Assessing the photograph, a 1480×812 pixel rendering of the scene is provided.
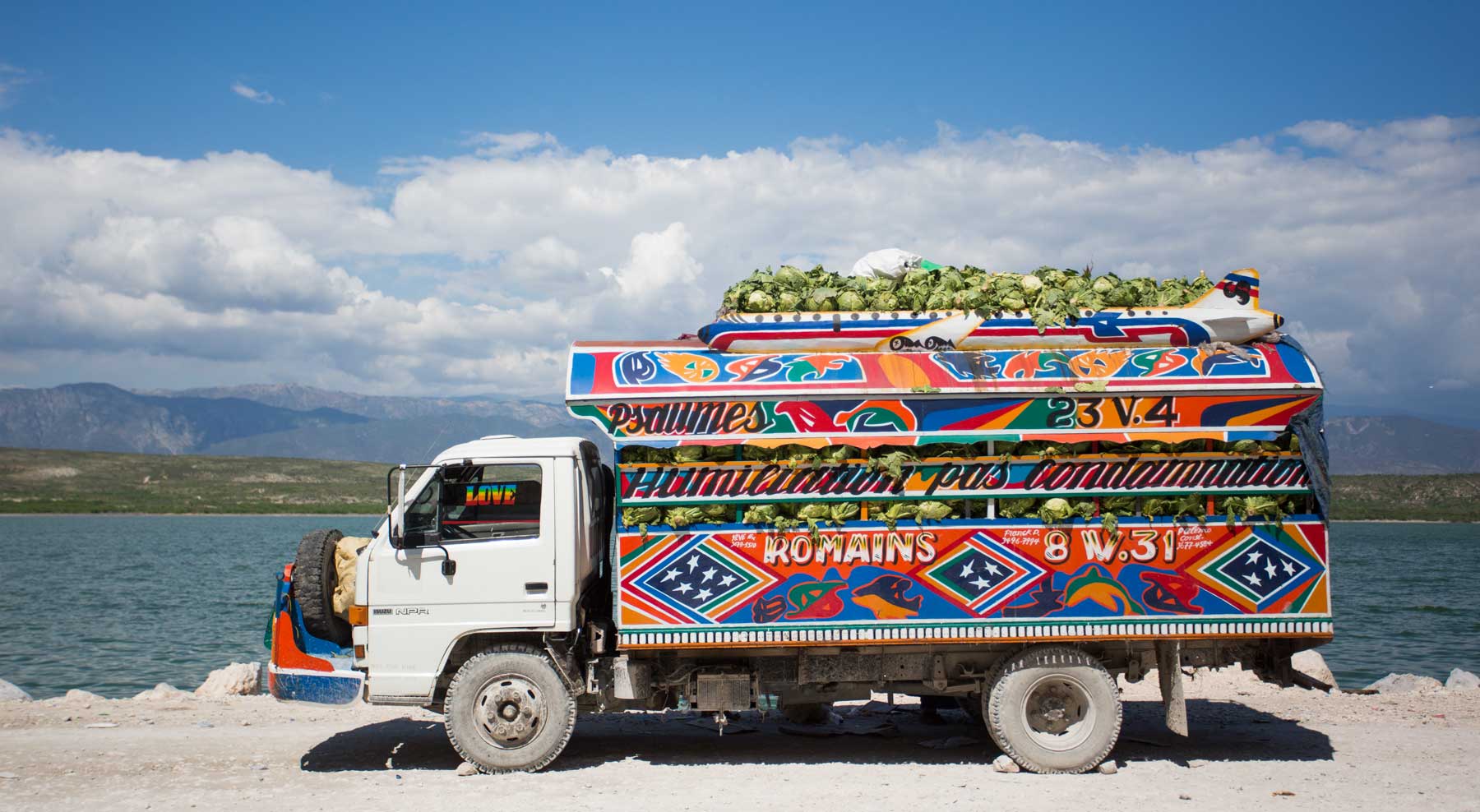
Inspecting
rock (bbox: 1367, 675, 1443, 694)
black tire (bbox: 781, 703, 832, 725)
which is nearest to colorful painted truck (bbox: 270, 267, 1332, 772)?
black tire (bbox: 781, 703, 832, 725)

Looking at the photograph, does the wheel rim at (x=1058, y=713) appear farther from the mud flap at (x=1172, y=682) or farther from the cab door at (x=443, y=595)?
the cab door at (x=443, y=595)

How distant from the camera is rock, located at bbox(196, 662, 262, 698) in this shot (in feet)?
49.0

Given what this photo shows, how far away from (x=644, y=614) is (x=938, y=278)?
13.1 ft

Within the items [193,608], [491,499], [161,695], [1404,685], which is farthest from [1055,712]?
[193,608]

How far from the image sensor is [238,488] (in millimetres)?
138125

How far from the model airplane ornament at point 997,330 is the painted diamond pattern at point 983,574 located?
1.75 m

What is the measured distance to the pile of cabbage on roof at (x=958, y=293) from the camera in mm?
9852

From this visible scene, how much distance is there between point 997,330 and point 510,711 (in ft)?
17.6

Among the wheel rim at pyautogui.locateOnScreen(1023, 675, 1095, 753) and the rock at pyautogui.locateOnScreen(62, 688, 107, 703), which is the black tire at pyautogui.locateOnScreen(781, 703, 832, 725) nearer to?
the wheel rim at pyautogui.locateOnScreen(1023, 675, 1095, 753)

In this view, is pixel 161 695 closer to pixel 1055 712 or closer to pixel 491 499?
pixel 491 499

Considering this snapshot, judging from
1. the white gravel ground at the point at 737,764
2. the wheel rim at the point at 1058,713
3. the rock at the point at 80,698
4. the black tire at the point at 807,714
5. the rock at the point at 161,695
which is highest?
the wheel rim at the point at 1058,713

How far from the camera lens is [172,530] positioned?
303 feet

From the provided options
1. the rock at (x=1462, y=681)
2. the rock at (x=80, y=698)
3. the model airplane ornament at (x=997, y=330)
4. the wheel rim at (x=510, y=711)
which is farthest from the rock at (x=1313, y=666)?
the rock at (x=80, y=698)

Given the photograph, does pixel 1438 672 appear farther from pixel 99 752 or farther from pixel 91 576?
pixel 91 576
